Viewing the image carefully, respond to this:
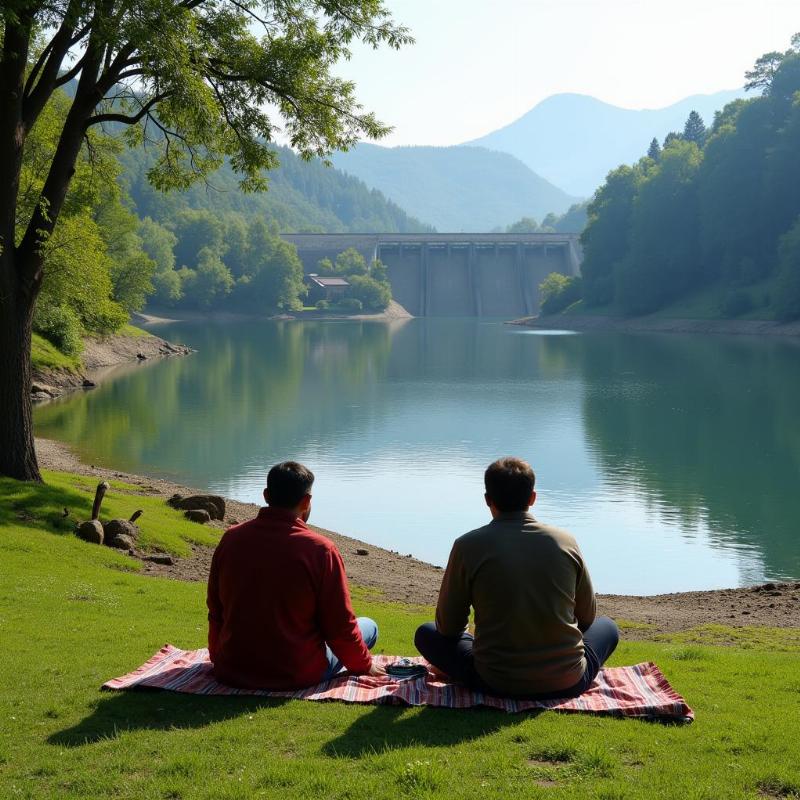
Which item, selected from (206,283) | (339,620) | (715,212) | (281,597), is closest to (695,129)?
(715,212)

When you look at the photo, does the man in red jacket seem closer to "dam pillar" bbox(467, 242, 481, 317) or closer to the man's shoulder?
the man's shoulder

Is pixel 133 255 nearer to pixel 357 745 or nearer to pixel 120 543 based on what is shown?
pixel 120 543

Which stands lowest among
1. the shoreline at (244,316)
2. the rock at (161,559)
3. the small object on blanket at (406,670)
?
the rock at (161,559)

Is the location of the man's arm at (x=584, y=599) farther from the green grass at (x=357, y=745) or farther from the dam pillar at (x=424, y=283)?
the dam pillar at (x=424, y=283)

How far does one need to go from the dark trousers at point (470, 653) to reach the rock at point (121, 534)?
30.8 ft

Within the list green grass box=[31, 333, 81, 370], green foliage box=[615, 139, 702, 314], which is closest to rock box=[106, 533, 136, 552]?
green grass box=[31, 333, 81, 370]

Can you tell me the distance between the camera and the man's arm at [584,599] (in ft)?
20.4

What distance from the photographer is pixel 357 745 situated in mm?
5500

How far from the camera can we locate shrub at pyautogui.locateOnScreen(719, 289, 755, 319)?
9162cm

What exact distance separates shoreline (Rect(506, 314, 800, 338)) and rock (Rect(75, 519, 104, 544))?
74.2m

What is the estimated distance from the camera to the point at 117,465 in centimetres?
2928

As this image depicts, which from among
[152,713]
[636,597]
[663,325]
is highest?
[663,325]

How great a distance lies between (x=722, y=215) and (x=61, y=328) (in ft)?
232

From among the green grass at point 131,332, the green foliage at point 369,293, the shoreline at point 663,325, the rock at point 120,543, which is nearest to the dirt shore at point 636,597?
the rock at point 120,543
